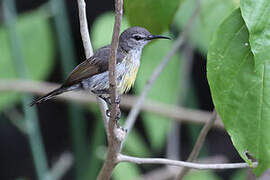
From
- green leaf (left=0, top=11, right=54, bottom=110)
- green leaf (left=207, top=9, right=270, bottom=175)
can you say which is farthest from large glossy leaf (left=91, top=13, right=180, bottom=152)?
green leaf (left=207, top=9, right=270, bottom=175)

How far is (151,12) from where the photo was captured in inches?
64.8

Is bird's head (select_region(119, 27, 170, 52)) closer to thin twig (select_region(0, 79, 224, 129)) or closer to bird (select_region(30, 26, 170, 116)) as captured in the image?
bird (select_region(30, 26, 170, 116))

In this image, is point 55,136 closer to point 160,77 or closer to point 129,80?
point 160,77

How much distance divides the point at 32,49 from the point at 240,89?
1891 millimetres

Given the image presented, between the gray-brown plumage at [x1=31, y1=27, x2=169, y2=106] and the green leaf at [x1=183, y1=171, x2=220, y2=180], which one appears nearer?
the gray-brown plumage at [x1=31, y1=27, x2=169, y2=106]

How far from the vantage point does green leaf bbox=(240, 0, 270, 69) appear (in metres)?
1.24

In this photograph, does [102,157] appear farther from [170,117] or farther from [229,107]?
[229,107]

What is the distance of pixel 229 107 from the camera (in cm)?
137

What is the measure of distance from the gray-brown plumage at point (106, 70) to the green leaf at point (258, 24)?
1.08 meters

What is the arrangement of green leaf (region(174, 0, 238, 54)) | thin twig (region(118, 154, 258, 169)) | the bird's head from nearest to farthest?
thin twig (region(118, 154, 258, 169)), green leaf (region(174, 0, 238, 54)), the bird's head

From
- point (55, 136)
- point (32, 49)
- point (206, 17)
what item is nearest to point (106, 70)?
point (206, 17)

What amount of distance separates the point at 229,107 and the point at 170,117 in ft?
4.55

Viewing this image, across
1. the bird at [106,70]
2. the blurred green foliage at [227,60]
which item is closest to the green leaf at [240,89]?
the blurred green foliage at [227,60]

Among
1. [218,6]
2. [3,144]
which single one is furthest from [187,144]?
[218,6]
